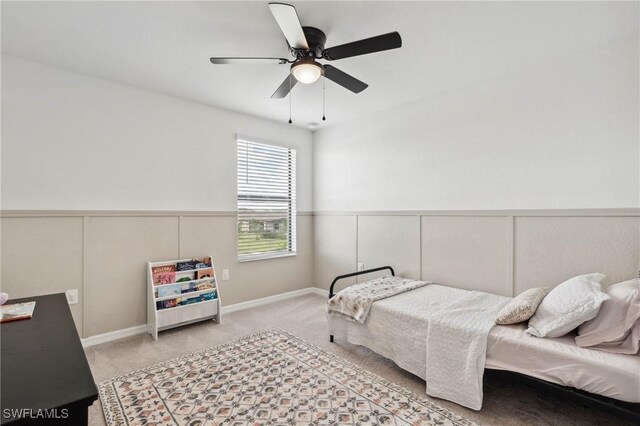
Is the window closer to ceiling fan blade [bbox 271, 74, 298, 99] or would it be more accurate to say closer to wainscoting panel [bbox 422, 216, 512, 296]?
ceiling fan blade [bbox 271, 74, 298, 99]

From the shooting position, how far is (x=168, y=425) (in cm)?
183

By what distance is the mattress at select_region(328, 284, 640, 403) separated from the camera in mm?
1597

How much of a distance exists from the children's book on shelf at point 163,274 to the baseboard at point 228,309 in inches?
19.8

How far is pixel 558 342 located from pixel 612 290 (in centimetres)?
48

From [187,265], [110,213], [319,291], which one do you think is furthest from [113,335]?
[319,291]

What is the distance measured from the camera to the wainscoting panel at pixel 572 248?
229 centimetres

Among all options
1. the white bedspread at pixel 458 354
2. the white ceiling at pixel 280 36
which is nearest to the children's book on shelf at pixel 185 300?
the white ceiling at pixel 280 36

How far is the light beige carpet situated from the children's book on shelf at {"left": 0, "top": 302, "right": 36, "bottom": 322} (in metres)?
0.77

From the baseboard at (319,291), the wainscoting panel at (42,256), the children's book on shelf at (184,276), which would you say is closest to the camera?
the wainscoting panel at (42,256)

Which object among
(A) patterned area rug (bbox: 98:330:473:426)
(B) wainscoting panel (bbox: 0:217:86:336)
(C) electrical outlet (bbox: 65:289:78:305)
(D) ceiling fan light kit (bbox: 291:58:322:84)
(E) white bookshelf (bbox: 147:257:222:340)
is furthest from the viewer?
(E) white bookshelf (bbox: 147:257:222:340)

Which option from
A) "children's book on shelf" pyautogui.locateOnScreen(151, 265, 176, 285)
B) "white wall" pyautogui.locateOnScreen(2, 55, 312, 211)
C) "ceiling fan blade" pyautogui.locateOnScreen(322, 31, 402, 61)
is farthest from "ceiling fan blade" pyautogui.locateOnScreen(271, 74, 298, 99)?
"children's book on shelf" pyautogui.locateOnScreen(151, 265, 176, 285)

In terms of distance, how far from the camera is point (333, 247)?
14.7 feet

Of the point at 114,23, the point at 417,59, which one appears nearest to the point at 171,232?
the point at 114,23

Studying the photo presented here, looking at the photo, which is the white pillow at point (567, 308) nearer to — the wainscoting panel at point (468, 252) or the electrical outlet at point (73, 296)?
the wainscoting panel at point (468, 252)
